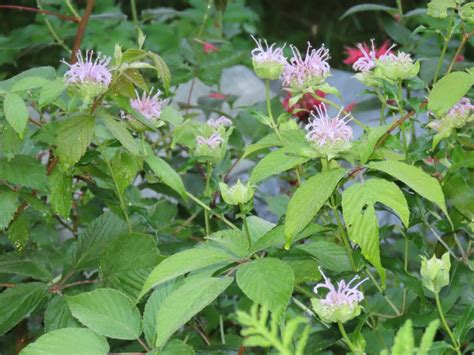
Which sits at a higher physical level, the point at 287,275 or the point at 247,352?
the point at 287,275

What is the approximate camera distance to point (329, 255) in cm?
→ 89

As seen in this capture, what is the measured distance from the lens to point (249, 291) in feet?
2.36

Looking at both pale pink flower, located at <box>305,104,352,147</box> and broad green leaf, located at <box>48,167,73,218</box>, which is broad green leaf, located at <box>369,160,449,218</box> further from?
broad green leaf, located at <box>48,167,73,218</box>

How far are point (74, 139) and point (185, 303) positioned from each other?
20 cm

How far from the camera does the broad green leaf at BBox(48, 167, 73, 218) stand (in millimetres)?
926

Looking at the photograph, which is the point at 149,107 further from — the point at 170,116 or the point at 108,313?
the point at 108,313

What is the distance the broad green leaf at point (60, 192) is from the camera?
3.04ft

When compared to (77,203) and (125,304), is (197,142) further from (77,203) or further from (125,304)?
(77,203)

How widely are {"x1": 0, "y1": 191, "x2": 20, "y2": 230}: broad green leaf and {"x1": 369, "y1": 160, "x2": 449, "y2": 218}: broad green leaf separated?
364mm

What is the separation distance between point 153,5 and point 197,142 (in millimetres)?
2650

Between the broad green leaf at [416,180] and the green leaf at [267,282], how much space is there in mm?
110

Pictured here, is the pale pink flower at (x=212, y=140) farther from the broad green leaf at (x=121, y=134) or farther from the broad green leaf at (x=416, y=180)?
the broad green leaf at (x=416, y=180)

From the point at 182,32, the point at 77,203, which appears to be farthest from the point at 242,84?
the point at 77,203

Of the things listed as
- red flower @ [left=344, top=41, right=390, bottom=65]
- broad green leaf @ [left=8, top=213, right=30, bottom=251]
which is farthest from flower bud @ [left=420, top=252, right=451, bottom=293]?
red flower @ [left=344, top=41, right=390, bottom=65]
